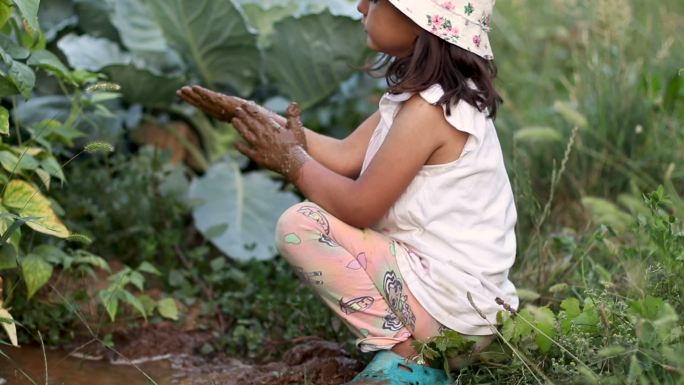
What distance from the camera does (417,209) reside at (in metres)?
2.37

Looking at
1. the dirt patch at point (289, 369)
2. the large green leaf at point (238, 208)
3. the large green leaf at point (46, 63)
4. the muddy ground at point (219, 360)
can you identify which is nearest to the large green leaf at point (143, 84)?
the large green leaf at point (238, 208)

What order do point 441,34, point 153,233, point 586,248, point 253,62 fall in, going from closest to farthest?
point 441,34, point 586,248, point 153,233, point 253,62

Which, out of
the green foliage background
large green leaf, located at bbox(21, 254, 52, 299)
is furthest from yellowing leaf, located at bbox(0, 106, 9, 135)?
large green leaf, located at bbox(21, 254, 52, 299)

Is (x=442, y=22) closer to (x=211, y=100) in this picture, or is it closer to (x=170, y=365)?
(x=211, y=100)

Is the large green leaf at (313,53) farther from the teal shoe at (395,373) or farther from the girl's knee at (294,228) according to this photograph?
the teal shoe at (395,373)

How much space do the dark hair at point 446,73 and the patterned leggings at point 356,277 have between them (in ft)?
1.28

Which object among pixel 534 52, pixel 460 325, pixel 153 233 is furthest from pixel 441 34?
pixel 534 52

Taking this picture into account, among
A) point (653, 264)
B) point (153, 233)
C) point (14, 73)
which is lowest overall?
point (153, 233)

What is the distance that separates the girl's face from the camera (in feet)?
7.69

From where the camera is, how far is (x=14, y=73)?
2.33 m

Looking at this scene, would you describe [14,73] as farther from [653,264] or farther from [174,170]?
[653,264]

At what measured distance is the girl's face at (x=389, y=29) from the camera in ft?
7.69

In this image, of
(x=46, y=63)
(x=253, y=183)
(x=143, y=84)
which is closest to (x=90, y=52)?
(x=143, y=84)

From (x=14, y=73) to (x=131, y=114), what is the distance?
1279mm
